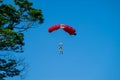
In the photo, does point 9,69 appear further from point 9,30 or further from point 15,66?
point 9,30

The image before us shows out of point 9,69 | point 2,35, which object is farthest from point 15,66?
point 2,35

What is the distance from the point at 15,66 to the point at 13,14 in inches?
127

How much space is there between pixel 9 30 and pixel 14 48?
1.41 meters

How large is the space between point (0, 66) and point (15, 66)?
102 cm

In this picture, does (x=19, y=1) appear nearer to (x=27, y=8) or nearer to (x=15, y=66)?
(x=27, y=8)

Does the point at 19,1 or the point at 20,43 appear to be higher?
the point at 19,1

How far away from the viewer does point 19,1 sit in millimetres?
31938

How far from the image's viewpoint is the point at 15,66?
104ft

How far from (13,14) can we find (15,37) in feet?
5.27

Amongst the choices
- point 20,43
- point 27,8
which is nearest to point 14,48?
point 20,43

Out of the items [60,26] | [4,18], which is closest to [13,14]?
[4,18]

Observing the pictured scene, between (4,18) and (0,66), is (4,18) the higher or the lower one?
the higher one

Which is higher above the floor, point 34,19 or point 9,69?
Answer: point 34,19

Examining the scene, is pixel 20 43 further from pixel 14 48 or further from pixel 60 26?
pixel 60 26
